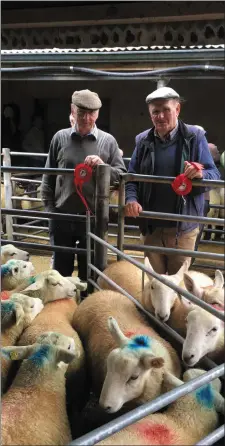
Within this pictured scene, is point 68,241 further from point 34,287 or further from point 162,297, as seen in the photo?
point 162,297

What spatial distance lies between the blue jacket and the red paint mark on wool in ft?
1.90

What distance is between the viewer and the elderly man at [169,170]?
1251 mm

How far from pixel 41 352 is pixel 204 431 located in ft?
1.54

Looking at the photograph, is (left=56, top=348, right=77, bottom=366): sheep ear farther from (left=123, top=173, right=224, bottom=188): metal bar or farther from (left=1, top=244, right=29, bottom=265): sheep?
(left=1, top=244, right=29, bottom=265): sheep

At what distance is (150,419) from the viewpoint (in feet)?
3.17

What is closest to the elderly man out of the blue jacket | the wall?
the blue jacket

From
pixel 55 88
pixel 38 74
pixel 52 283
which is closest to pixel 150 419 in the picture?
pixel 52 283

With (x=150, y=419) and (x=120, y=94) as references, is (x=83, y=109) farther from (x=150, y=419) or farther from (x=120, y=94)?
(x=120, y=94)

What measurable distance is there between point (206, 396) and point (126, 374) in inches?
8.2

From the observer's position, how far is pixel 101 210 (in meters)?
1.74

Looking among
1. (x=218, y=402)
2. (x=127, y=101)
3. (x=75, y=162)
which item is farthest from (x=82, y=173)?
(x=127, y=101)

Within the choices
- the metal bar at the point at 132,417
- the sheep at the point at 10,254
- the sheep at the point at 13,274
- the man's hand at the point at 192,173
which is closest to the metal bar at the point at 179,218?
the man's hand at the point at 192,173

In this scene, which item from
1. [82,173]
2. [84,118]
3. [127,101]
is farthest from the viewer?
[127,101]

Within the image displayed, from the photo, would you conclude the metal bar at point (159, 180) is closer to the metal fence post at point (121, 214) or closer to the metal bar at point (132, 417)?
the metal fence post at point (121, 214)
